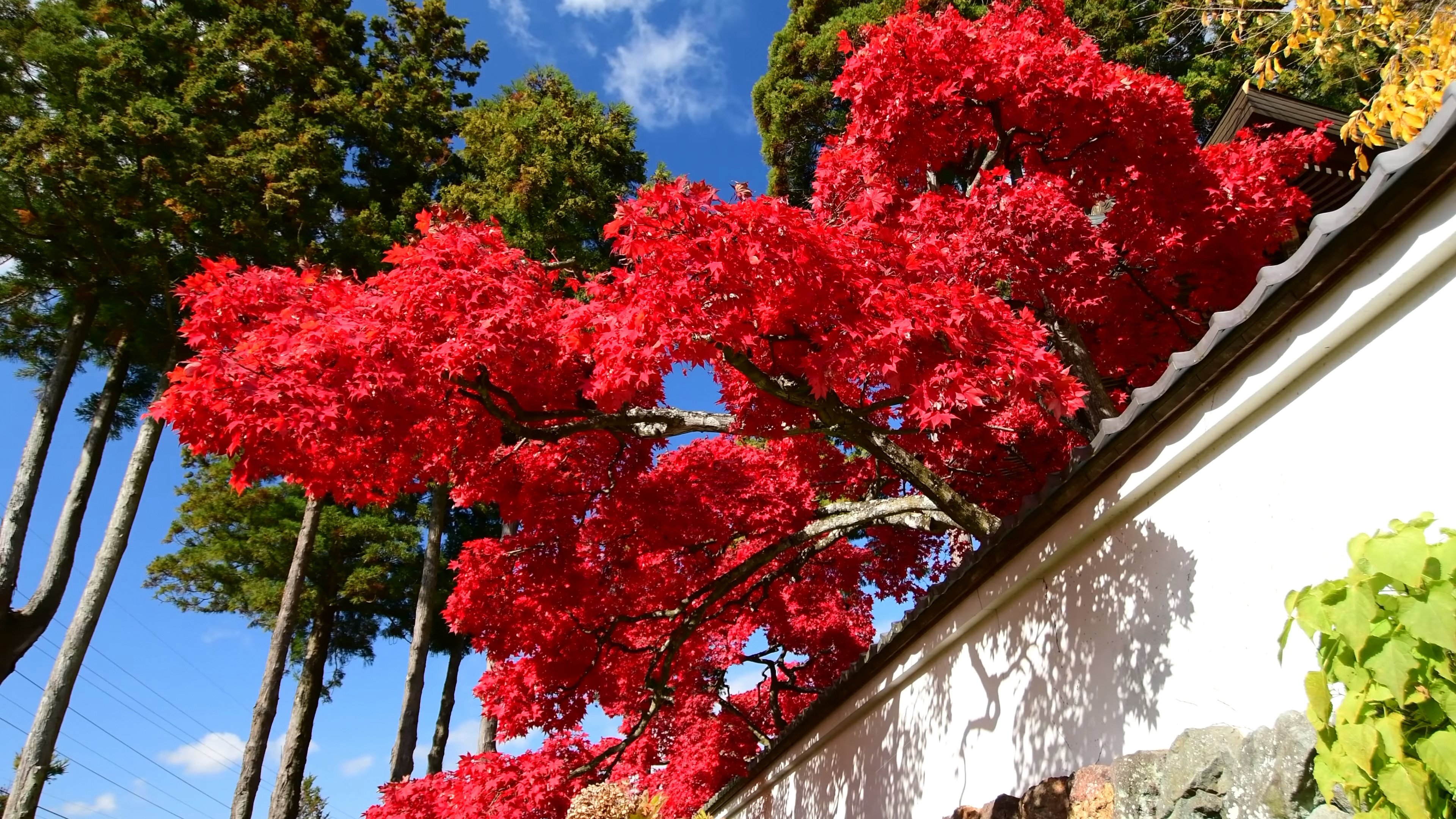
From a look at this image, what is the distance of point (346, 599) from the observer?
18.5 metres

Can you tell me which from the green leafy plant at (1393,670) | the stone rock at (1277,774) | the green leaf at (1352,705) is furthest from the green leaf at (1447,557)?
the stone rock at (1277,774)

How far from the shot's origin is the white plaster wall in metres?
2.84

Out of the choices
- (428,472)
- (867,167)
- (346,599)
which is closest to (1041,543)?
(867,167)

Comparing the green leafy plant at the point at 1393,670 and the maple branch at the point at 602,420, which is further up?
the maple branch at the point at 602,420

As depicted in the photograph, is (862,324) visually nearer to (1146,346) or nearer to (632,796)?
(632,796)

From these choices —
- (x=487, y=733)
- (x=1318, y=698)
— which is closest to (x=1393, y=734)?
(x=1318, y=698)

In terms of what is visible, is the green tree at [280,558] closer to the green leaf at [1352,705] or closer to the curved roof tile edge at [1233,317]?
the curved roof tile edge at [1233,317]

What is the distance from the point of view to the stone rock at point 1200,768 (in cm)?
333

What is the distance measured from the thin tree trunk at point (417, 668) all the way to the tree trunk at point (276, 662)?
186cm

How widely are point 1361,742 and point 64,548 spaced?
14759 mm

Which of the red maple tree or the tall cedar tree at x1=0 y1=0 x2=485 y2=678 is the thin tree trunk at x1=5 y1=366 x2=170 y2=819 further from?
the red maple tree

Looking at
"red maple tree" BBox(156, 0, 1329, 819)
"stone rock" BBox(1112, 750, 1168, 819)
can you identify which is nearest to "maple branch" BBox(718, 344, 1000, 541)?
"red maple tree" BBox(156, 0, 1329, 819)

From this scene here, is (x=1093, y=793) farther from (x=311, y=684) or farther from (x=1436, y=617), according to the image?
(x=311, y=684)

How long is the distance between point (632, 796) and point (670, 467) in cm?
359
